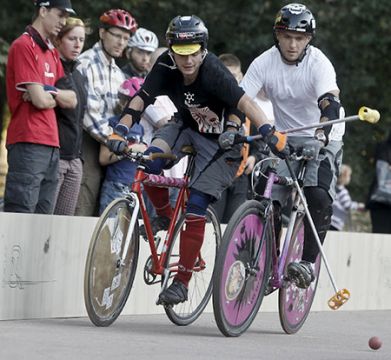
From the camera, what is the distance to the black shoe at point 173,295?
9.14m

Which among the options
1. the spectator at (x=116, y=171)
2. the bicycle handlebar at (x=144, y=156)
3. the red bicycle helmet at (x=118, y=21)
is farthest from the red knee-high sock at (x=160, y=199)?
the red bicycle helmet at (x=118, y=21)

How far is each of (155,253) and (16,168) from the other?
4.71ft

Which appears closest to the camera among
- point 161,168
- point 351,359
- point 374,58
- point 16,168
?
point 351,359

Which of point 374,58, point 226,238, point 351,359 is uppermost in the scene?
point 374,58

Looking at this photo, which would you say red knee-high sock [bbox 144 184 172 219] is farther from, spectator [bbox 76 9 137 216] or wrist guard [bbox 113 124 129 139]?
spectator [bbox 76 9 137 216]

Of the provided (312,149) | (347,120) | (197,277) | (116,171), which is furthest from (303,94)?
(116,171)

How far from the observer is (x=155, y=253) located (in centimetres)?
932

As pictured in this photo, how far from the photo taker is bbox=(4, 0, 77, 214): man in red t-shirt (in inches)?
401

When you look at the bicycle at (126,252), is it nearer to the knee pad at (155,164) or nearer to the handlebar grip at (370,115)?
the knee pad at (155,164)

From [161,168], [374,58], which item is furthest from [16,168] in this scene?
[374,58]

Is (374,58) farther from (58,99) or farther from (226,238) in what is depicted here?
(226,238)

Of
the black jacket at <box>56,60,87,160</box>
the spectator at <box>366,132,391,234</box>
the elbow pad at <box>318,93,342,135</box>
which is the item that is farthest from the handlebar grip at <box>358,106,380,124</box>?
the spectator at <box>366,132,391,234</box>

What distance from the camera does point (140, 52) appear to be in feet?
40.1

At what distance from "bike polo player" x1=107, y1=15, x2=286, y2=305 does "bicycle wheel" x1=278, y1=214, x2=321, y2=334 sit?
28.2 inches
